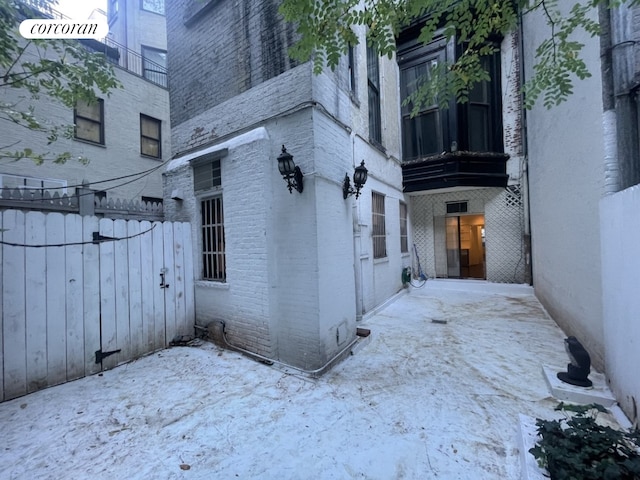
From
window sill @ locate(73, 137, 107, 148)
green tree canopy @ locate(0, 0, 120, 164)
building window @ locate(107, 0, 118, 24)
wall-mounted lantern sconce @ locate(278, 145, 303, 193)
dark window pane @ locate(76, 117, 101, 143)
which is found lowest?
wall-mounted lantern sconce @ locate(278, 145, 303, 193)

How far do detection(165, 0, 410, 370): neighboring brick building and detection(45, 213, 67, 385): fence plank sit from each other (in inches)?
71.6

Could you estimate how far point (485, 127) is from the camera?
28.5 feet

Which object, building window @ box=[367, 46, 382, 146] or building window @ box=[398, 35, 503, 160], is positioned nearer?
building window @ box=[367, 46, 382, 146]

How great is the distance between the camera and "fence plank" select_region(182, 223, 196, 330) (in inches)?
196

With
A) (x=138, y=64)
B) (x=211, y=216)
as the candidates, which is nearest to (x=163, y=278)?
(x=211, y=216)

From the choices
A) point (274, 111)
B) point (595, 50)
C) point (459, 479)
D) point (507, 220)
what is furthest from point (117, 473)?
point (507, 220)

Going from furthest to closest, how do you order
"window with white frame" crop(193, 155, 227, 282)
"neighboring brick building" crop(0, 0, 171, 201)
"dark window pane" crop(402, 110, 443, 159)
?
"dark window pane" crop(402, 110, 443, 159)
"neighboring brick building" crop(0, 0, 171, 201)
"window with white frame" crop(193, 155, 227, 282)

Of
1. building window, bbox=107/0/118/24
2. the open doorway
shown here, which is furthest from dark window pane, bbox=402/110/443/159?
building window, bbox=107/0/118/24

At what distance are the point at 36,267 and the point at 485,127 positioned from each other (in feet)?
35.5

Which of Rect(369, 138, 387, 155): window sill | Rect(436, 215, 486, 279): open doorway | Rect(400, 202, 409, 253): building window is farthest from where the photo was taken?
Rect(436, 215, 486, 279): open doorway

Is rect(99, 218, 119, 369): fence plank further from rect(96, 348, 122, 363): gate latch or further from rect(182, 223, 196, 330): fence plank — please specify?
rect(182, 223, 196, 330): fence plank

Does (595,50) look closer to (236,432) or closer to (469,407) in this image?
(469,407)

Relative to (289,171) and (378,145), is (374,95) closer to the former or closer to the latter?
(378,145)

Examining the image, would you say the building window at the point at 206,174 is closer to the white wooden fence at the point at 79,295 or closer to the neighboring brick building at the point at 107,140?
the white wooden fence at the point at 79,295
